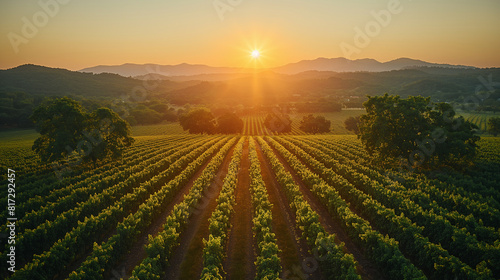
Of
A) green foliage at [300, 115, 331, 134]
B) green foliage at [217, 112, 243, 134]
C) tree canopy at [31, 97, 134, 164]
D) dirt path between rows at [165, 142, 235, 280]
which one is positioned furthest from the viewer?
green foliage at [300, 115, 331, 134]

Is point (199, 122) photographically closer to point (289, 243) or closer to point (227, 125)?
point (227, 125)

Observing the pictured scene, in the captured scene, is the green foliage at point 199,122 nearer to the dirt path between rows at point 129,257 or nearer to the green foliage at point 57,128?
the green foliage at point 57,128

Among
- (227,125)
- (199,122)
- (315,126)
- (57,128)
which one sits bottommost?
(315,126)

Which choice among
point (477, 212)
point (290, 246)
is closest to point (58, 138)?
point (290, 246)

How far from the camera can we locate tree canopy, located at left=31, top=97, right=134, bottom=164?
95.1 ft

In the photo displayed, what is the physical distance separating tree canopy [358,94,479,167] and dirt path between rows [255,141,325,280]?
15.6 metres

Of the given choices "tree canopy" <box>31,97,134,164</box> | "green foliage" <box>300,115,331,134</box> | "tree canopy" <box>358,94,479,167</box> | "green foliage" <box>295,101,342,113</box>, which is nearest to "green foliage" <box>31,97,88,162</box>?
"tree canopy" <box>31,97,134,164</box>

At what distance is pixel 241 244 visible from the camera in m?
15.3

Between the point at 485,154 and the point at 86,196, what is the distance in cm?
4966

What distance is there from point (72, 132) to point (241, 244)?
26.7m

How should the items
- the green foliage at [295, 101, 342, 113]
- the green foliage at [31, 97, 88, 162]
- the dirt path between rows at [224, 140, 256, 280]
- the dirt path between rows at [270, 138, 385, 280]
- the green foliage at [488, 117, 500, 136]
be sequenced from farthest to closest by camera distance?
the green foliage at [295, 101, 342, 113] → the green foliage at [488, 117, 500, 136] → the green foliage at [31, 97, 88, 162] → the dirt path between rows at [224, 140, 256, 280] → the dirt path between rows at [270, 138, 385, 280]

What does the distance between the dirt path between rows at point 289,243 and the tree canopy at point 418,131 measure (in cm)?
1561

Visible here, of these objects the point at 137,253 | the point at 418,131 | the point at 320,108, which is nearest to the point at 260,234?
the point at 137,253

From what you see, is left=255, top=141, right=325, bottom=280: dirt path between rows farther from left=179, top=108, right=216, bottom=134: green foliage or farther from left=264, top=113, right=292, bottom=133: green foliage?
left=264, top=113, right=292, bottom=133: green foliage
